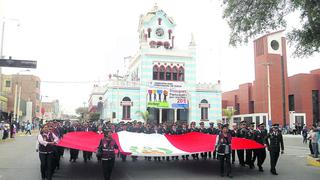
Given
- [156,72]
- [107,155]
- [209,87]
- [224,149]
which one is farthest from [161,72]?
[107,155]

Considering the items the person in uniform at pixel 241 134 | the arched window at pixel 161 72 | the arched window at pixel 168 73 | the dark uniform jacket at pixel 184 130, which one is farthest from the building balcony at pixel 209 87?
the person in uniform at pixel 241 134

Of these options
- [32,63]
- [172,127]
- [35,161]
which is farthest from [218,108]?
[35,161]

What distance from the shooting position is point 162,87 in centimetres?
5162

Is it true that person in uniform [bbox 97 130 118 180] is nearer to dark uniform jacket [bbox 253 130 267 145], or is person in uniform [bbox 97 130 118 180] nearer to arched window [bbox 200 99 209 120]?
dark uniform jacket [bbox 253 130 267 145]

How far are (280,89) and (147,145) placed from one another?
154 feet

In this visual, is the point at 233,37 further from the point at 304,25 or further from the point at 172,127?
the point at 172,127

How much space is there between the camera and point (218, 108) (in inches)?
2154

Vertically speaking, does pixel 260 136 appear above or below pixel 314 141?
above

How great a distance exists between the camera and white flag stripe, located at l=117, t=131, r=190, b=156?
13031mm

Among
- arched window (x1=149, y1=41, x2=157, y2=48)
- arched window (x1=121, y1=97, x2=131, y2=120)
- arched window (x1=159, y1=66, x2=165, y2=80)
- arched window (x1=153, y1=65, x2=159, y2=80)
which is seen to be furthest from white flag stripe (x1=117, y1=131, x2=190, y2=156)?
arched window (x1=149, y1=41, x2=157, y2=48)

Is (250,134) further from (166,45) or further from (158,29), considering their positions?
(158,29)

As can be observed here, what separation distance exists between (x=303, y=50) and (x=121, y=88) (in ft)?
127

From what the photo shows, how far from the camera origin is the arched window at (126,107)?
51.5 m

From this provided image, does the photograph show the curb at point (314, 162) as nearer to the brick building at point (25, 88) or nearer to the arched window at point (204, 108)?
the arched window at point (204, 108)
